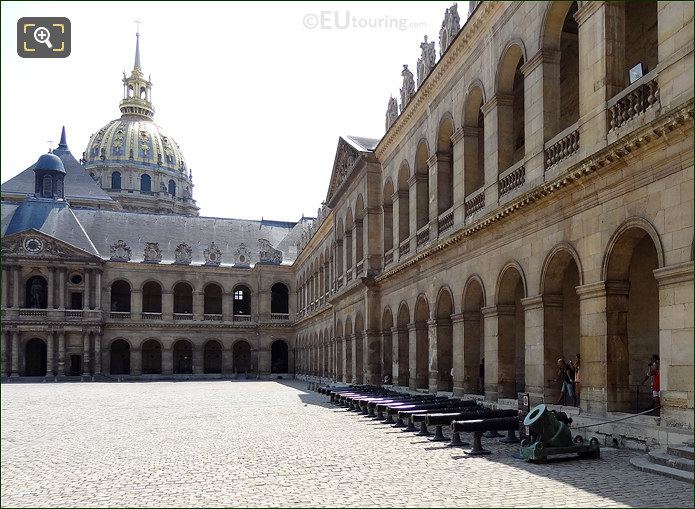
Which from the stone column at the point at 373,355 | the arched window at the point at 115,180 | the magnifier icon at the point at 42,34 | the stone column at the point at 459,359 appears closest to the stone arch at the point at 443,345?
the stone column at the point at 459,359

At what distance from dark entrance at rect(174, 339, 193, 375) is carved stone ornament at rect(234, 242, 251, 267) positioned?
969cm

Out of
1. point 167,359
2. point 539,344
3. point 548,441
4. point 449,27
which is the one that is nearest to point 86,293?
point 167,359

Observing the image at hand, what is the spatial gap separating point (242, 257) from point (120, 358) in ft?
51.7

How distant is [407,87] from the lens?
1095 inches

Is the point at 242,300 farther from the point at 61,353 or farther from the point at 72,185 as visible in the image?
the point at 72,185

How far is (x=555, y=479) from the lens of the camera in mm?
9727

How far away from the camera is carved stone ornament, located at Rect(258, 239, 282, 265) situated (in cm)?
6881

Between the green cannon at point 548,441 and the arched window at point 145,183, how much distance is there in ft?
315

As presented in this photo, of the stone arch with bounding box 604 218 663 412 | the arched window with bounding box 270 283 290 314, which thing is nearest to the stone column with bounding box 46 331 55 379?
the arched window with bounding box 270 283 290 314

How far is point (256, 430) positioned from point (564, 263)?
8666mm

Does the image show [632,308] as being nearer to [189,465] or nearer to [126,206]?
[189,465]

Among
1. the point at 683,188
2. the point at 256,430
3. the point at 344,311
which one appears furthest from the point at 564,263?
the point at 344,311

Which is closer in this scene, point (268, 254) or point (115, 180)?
point (268, 254)

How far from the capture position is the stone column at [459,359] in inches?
818
